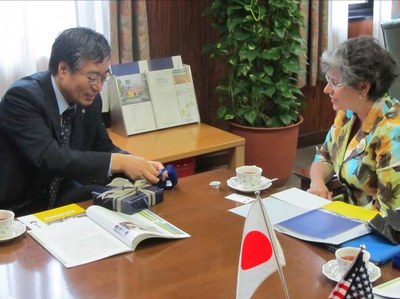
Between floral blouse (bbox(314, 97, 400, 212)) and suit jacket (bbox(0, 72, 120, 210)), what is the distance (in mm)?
867

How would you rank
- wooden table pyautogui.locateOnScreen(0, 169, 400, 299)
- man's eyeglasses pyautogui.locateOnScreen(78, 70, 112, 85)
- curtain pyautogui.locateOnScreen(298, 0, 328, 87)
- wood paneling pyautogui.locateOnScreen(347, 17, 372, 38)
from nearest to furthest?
wooden table pyautogui.locateOnScreen(0, 169, 400, 299)
man's eyeglasses pyautogui.locateOnScreen(78, 70, 112, 85)
curtain pyautogui.locateOnScreen(298, 0, 328, 87)
wood paneling pyautogui.locateOnScreen(347, 17, 372, 38)

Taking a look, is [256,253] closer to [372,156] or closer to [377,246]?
[377,246]

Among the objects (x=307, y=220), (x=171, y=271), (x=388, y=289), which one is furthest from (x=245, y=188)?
(x=388, y=289)

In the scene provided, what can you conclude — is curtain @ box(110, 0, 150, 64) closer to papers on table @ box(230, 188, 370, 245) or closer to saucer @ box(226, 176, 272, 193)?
saucer @ box(226, 176, 272, 193)

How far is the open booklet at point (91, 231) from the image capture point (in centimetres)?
147

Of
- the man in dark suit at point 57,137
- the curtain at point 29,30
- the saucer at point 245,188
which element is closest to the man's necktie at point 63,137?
the man in dark suit at point 57,137

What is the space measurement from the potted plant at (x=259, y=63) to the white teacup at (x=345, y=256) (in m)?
2.33

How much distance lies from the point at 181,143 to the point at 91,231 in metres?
1.64

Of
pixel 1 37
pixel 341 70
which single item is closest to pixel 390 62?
pixel 341 70

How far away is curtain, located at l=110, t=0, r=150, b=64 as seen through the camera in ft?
11.2

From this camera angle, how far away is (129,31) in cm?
345

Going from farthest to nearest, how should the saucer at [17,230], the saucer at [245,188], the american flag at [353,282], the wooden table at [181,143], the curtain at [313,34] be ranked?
1. the curtain at [313,34]
2. the wooden table at [181,143]
3. the saucer at [245,188]
4. the saucer at [17,230]
5. the american flag at [353,282]

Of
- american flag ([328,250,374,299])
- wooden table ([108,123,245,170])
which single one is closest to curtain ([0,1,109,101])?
wooden table ([108,123,245,170])

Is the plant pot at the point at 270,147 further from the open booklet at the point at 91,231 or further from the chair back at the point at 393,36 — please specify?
the open booklet at the point at 91,231
